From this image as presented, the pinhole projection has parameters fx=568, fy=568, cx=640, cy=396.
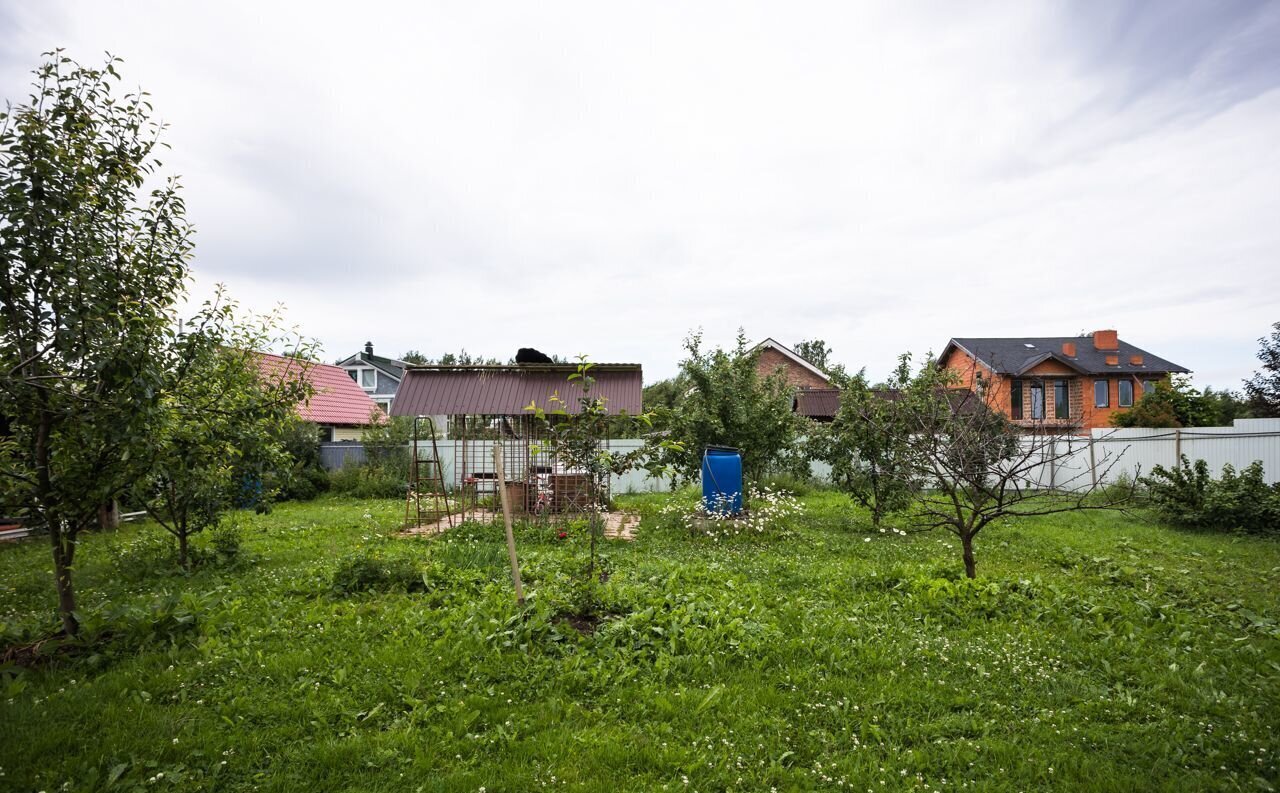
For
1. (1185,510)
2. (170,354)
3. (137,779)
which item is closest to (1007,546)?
(1185,510)

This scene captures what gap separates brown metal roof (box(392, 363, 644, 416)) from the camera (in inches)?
535

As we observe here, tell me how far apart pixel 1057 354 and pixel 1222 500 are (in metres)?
20.0

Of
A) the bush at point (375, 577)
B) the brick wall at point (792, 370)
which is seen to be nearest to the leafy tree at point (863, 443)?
the bush at point (375, 577)

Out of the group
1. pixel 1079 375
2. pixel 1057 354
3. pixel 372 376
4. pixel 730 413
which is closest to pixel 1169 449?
pixel 730 413

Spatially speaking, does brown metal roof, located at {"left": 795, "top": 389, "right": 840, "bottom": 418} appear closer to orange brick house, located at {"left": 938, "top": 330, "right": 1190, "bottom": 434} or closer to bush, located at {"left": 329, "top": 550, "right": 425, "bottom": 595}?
orange brick house, located at {"left": 938, "top": 330, "right": 1190, "bottom": 434}

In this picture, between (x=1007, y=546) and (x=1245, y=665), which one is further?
(x=1007, y=546)

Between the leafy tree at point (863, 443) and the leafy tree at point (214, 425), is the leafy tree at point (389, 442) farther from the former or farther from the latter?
the leafy tree at point (863, 443)

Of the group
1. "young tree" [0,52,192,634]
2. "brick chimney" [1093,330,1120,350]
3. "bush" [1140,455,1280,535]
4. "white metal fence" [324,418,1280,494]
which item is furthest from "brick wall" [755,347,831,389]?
"young tree" [0,52,192,634]

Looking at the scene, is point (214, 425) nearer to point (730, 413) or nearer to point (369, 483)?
point (730, 413)

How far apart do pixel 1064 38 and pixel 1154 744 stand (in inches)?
310

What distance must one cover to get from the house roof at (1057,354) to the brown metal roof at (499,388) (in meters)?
20.1

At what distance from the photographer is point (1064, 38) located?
7.06m

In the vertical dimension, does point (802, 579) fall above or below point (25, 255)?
below

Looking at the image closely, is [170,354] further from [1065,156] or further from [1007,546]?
[1065,156]
